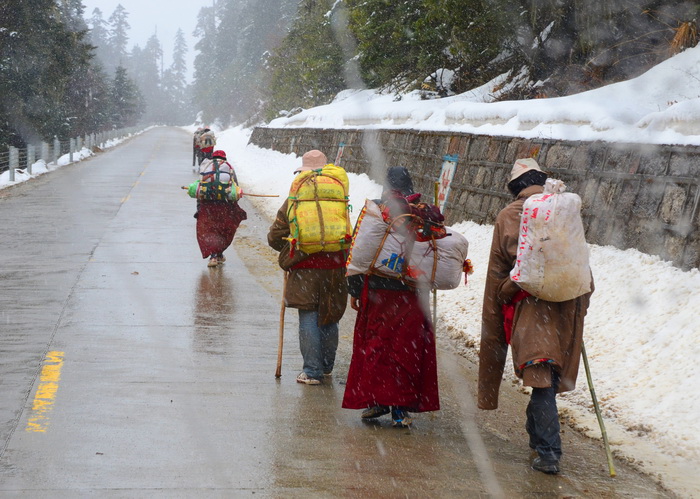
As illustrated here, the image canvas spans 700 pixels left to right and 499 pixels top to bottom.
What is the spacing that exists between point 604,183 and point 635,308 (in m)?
2.35

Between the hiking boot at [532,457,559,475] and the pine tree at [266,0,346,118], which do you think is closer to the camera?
the hiking boot at [532,457,559,475]

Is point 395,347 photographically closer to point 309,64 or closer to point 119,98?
point 309,64

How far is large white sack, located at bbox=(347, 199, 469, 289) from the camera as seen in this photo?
5.78 meters

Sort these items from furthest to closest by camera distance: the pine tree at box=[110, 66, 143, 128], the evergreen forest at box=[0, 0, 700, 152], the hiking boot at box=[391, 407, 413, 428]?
the pine tree at box=[110, 66, 143, 128]
the evergreen forest at box=[0, 0, 700, 152]
the hiking boot at box=[391, 407, 413, 428]

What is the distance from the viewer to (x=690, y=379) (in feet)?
20.1

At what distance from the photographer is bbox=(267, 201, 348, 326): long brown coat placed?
690 cm

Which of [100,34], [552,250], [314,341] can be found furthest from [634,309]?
[100,34]

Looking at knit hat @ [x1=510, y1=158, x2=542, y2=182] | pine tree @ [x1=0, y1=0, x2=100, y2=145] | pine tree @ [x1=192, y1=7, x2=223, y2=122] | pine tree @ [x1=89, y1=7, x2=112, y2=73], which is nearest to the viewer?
knit hat @ [x1=510, y1=158, x2=542, y2=182]

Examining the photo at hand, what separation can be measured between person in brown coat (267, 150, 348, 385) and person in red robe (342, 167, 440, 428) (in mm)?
934

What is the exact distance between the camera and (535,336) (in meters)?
5.12

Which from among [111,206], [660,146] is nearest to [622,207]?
[660,146]

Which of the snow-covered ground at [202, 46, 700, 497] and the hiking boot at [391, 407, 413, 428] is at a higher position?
the snow-covered ground at [202, 46, 700, 497]

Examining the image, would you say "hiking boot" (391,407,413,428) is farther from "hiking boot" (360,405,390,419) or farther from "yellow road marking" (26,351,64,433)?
"yellow road marking" (26,351,64,433)

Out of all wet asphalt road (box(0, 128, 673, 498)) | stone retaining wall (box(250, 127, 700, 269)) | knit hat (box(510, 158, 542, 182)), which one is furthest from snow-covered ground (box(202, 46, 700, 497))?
knit hat (box(510, 158, 542, 182))
